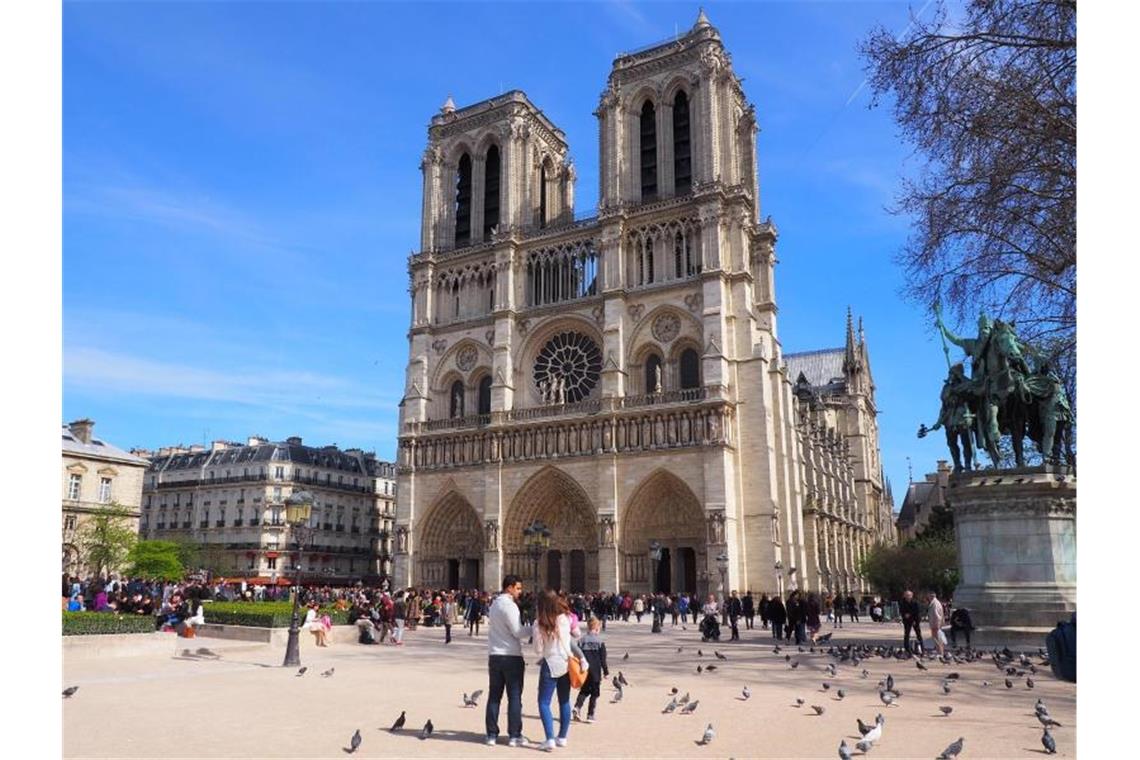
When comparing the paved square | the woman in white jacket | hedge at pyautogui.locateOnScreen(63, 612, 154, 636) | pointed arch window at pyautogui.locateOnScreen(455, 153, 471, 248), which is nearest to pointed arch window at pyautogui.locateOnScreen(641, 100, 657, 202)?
pointed arch window at pyautogui.locateOnScreen(455, 153, 471, 248)

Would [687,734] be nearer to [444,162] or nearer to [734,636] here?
[734,636]

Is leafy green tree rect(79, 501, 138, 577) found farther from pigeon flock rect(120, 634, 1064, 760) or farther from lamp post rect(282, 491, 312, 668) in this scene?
pigeon flock rect(120, 634, 1064, 760)

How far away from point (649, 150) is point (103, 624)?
3298cm

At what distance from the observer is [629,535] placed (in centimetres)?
3641

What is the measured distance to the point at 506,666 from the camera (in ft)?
23.1

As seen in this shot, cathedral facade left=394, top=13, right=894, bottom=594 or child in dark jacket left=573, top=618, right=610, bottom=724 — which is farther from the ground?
cathedral facade left=394, top=13, right=894, bottom=594

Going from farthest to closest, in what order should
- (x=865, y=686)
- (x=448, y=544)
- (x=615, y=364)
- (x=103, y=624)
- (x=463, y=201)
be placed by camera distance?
(x=463, y=201) < (x=448, y=544) < (x=615, y=364) < (x=103, y=624) < (x=865, y=686)

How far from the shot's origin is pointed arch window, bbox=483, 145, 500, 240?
45.1 meters

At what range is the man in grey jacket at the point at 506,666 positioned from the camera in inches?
275

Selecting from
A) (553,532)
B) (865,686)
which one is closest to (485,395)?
(553,532)

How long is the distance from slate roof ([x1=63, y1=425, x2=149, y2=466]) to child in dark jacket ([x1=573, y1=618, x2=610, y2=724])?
123 feet

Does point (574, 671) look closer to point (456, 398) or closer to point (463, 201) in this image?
point (456, 398)
